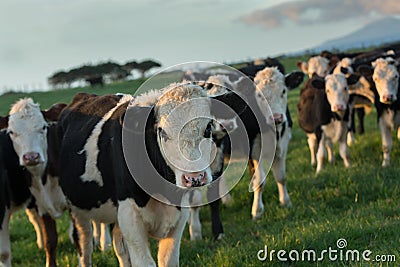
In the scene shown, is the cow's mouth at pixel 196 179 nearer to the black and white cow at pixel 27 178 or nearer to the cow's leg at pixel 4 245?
the black and white cow at pixel 27 178

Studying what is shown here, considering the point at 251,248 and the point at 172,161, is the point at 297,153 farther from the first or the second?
the point at 172,161

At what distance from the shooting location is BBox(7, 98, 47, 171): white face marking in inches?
268

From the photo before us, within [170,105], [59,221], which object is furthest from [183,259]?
[59,221]

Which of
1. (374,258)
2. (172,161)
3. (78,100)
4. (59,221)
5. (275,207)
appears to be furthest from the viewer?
(59,221)

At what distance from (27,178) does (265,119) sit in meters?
3.42

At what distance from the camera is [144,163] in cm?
487

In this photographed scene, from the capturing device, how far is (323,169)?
10508 millimetres

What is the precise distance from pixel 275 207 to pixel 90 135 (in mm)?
3676

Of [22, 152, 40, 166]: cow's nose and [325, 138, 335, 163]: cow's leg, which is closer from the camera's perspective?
[22, 152, 40, 166]: cow's nose

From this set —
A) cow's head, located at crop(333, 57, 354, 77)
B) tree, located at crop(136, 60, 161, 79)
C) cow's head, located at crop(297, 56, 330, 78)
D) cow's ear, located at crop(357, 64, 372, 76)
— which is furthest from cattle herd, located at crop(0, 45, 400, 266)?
tree, located at crop(136, 60, 161, 79)

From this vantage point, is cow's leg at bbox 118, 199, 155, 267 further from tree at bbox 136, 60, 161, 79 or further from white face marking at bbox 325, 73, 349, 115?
tree at bbox 136, 60, 161, 79

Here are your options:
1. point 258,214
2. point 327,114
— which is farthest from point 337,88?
point 258,214

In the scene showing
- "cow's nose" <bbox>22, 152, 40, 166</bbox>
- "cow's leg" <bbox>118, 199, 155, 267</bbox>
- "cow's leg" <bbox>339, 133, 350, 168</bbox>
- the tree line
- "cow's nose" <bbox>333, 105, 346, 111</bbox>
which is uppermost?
the tree line

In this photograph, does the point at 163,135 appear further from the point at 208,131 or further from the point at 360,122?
the point at 360,122
